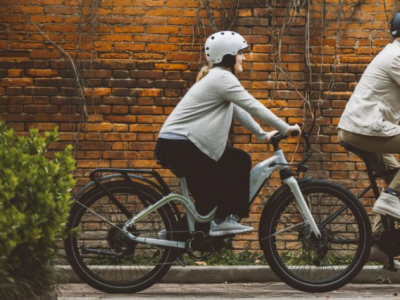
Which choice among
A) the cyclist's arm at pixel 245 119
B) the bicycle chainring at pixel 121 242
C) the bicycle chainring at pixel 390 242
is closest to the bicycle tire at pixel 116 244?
the bicycle chainring at pixel 121 242

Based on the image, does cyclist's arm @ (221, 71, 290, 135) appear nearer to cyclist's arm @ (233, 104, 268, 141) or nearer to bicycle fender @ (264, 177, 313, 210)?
cyclist's arm @ (233, 104, 268, 141)

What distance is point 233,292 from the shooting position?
7.19 meters

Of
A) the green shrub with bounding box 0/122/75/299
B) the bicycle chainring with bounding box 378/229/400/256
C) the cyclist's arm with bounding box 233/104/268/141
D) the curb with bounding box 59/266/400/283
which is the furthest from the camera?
the curb with bounding box 59/266/400/283

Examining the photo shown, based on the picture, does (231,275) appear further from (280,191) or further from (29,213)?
(29,213)

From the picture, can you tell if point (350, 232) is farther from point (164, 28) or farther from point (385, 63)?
point (164, 28)

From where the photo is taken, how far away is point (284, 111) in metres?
9.10

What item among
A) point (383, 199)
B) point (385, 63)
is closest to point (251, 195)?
point (383, 199)

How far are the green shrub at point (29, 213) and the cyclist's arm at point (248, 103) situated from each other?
4.81 feet

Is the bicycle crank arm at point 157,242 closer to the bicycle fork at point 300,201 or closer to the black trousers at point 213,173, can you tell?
the black trousers at point 213,173

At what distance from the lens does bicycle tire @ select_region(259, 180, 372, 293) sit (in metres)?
6.80

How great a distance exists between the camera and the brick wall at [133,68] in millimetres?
8961

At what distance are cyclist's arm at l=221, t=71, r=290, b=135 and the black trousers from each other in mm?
334

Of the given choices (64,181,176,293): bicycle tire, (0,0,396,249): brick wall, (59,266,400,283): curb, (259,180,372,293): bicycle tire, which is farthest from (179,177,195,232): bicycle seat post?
(0,0,396,249): brick wall

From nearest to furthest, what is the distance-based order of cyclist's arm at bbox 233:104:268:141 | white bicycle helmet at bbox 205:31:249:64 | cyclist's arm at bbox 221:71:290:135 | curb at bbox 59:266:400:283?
1. cyclist's arm at bbox 221:71:290:135
2. white bicycle helmet at bbox 205:31:249:64
3. cyclist's arm at bbox 233:104:268:141
4. curb at bbox 59:266:400:283
